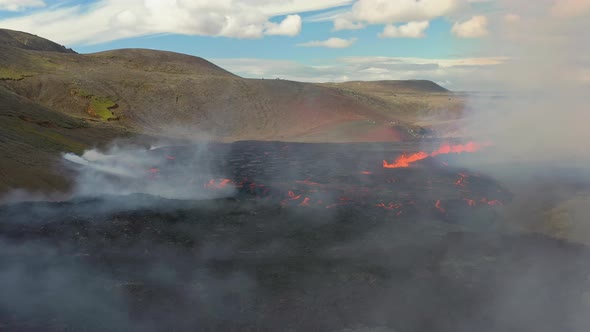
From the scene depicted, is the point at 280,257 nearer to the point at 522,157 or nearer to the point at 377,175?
the point at 377,175

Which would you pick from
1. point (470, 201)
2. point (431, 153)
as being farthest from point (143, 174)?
point (431, 153)

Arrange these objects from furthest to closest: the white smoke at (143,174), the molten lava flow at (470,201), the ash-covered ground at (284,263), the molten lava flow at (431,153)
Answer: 1. the molten lava flow at (431,153)
2. the white smoke at (143,174)
3. the molten lava flow at (470,201)
4. the ash-covered ground at (284,263)

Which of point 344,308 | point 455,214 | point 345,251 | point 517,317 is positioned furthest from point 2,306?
point 455,214

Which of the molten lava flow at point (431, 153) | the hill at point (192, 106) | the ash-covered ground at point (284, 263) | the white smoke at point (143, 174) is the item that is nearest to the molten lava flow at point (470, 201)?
the ash-covered ground at point (284, 263)

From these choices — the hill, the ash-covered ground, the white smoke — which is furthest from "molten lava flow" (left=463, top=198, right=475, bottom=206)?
the hill

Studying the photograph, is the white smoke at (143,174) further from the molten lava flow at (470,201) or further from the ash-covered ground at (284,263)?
the molten lava flow at (470,201)

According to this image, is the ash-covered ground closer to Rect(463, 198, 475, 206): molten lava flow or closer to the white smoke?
Rect(463, 198, 475, 206): molten lava flow

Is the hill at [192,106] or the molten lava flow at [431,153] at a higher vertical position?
the hill at [192,106]
